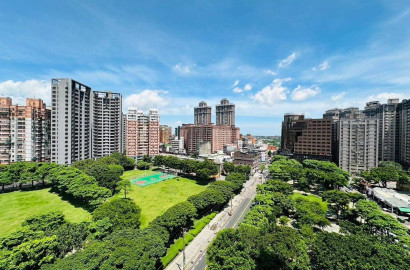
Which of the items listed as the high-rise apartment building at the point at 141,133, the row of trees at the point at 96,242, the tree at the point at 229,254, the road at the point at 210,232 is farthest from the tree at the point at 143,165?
the tree at the point at 229,254

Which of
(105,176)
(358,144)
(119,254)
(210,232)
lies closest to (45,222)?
(119,254)

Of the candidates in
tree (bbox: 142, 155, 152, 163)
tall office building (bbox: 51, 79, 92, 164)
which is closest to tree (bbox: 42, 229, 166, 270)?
tall office building (bbox: 51, 79, 92, 164)

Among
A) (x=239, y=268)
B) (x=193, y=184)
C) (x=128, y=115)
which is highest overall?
(x=128, y=115)

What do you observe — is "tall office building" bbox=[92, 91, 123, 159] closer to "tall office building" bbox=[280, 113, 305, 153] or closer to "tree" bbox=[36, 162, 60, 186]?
"tree" bbox=[36, 162, 60, 186]

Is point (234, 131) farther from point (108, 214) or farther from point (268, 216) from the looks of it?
point (108, 214)

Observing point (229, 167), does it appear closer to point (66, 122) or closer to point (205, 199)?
point (205, 199)

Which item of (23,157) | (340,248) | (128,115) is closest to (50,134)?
(23,157)

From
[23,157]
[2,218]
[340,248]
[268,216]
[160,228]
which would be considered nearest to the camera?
[340,248]

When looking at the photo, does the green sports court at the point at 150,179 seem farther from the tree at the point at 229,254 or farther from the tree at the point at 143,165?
the tree at the point at 229,254
